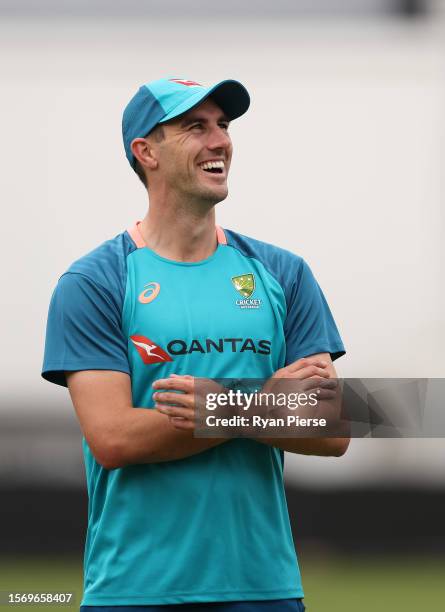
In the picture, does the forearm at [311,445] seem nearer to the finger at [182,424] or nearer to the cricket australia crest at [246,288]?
the finger at [182,424]

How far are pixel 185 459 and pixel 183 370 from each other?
0.22 metres

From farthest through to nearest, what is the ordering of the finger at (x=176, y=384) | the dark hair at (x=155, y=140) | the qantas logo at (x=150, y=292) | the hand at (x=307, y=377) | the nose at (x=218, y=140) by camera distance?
the dark hair at (x=155, y=140) < the nose at (x=218, y=140) < the qantas logo at (x=150, y=292) < the hand at (x=307, y=377) < the finger at (x=176, y=384)

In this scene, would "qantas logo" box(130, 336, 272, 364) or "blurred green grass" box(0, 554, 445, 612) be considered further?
"blurred green grass" box(0, 554, 445, 612)

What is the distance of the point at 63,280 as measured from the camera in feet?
9.91

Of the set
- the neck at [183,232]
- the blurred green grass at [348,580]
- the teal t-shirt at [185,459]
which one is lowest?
the blurred green grass at [348,580]

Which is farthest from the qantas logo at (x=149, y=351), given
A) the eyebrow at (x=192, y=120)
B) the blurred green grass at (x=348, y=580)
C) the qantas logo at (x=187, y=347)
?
the blurred green grass at (x=348, y=580)

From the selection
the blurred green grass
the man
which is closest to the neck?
the man

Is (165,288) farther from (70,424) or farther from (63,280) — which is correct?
(70,424)

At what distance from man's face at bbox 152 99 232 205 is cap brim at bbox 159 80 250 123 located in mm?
20

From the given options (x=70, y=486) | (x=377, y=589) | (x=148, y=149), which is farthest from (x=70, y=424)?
(x=148, y=149)

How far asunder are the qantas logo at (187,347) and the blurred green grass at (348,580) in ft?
19.2

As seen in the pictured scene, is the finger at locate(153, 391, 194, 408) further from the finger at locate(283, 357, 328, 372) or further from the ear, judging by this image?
the ear

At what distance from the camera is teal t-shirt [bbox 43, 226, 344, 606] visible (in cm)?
283

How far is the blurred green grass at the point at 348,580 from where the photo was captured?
9453mm
